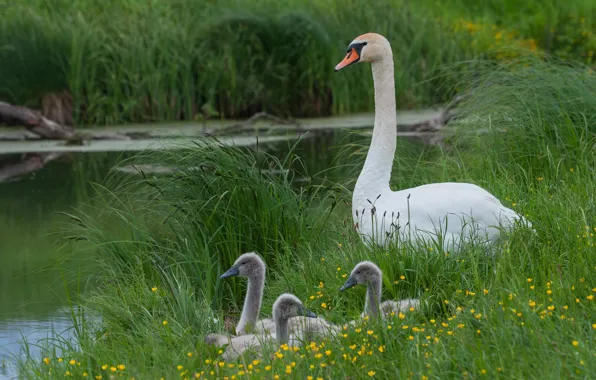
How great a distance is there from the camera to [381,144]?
249 inches

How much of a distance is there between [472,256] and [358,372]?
1286 millimetres

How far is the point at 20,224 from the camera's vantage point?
9648mm

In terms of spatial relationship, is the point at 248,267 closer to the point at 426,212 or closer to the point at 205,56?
the point at 426,212

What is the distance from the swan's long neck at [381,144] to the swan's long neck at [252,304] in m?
1.03

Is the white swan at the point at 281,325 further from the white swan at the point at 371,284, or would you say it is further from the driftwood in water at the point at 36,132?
the driftwood in water at the point at 36,132

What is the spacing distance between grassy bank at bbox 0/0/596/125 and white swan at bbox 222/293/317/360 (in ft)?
29.5

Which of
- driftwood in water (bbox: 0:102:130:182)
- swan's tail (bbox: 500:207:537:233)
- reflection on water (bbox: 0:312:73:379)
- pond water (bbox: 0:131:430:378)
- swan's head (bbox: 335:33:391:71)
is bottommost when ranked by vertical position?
reflection on water (bbox: 0:312:73:379)

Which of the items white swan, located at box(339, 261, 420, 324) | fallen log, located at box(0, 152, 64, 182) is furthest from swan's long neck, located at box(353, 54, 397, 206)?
fallen log, located at box(0, 152, 64, 182)

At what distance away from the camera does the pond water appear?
6480mm

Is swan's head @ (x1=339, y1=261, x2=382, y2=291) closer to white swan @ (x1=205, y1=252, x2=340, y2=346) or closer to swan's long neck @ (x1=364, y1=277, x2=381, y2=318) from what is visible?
swan's long neck @ (x1=364, y1=277, x2=381, y2=318)

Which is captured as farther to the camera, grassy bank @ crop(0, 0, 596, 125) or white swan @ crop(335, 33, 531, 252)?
grassy bank @ crop(0, 0, 596, 125)

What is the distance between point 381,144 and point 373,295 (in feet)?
5.84

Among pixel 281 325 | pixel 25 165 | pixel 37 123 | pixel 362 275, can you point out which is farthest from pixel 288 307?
pixel 37 123

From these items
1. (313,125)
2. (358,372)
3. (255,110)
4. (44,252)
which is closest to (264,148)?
(313,125)
